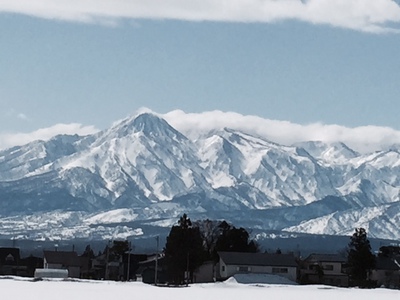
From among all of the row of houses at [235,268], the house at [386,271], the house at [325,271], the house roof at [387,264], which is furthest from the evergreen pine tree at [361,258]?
the house roof at [387,264]

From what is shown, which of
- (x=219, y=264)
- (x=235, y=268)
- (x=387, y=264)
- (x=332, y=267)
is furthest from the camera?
(x=332, y=267)

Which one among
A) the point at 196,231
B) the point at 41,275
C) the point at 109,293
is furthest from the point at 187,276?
the point at 109,293

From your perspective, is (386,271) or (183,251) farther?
(386,271)

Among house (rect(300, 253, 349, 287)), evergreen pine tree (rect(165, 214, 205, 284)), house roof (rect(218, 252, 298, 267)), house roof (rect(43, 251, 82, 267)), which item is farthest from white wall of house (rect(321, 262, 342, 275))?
house roof (rect(43, 251, 82, 267))

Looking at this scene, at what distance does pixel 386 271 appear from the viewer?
176375 mm

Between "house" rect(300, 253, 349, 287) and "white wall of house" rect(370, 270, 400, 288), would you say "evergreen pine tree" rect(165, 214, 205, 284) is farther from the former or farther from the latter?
"white wall of house" rect(370, 270, 400, 288)

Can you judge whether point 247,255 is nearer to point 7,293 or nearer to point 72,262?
point 72,262

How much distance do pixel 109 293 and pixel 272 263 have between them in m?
73.0

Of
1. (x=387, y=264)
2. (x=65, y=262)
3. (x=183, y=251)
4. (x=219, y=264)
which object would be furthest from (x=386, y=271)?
(x=65, y=262)

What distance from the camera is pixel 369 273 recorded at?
6225 inches

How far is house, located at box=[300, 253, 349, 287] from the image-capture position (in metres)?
174

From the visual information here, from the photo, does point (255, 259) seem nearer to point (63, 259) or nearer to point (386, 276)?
point (386, 276)

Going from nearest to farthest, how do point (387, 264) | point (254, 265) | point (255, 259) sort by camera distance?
point (254, 265)
point (255, 259)
point (387, 264)

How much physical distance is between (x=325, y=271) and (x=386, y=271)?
10971mm
